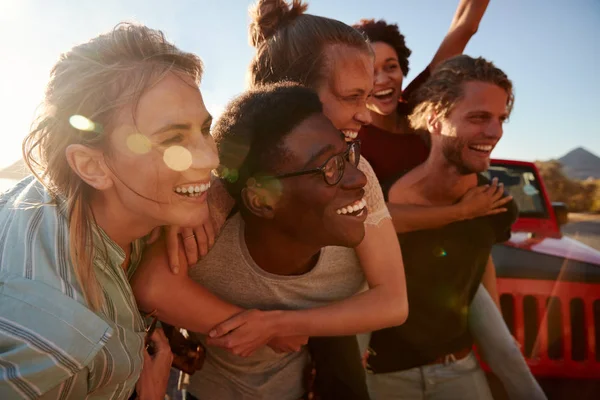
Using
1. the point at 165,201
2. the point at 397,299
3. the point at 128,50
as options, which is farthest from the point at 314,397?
the point at 128,50

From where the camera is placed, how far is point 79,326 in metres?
1.14

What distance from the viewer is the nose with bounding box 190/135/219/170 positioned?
1416 millimetres

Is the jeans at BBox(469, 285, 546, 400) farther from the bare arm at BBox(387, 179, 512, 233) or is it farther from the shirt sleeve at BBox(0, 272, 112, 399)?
the shirt sleeve at BBox(0, 272, 112, 399)

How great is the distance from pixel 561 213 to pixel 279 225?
152 inches

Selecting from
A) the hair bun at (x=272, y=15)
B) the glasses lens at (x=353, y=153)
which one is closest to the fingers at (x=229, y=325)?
the glasses lens at (x=353, y=153)

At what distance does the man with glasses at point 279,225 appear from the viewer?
1636mm

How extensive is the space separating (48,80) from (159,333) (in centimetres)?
99

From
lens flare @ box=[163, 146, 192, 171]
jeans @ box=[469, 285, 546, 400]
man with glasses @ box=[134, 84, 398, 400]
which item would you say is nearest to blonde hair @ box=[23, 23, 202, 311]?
lens flare @ box=[163, 146, 192, 171]

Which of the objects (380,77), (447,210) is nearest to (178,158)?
(447,210)

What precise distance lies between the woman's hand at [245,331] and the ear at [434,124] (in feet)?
5.17

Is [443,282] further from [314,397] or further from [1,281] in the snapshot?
[1,281]

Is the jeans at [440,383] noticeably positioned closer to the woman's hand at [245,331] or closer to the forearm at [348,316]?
the forearm at [348,316]

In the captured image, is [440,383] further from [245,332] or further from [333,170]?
[333,170]

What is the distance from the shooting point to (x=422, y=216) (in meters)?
2.31
